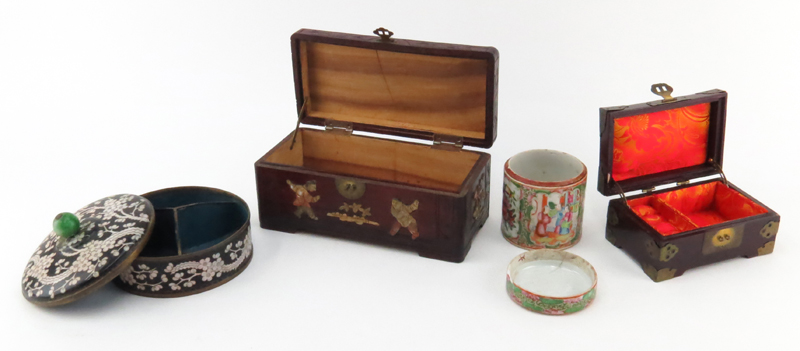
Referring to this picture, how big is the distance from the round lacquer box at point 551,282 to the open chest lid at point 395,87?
1.65 ft

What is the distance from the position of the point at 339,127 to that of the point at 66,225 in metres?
1.17

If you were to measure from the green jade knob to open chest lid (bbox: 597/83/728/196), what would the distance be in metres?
1.85

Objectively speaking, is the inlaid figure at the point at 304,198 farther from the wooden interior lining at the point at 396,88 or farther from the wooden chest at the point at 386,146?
the wooden interior lining at the point at 396,88

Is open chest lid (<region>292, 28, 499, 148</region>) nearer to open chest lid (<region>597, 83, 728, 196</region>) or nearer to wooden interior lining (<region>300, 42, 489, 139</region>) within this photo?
wooden interior lining (<region>300, 42, 489, 139</region>)

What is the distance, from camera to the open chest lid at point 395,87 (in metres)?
3.31

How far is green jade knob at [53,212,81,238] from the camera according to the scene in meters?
2.88

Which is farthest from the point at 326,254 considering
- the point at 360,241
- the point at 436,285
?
the point at 436,285

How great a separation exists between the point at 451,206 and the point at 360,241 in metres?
0.45

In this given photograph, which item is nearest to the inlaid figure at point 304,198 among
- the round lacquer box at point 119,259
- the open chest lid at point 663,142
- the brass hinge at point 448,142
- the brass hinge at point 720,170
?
the round lacquer box at point 119,259

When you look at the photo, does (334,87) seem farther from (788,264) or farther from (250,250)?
(788,264)

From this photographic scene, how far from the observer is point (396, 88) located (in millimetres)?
3498

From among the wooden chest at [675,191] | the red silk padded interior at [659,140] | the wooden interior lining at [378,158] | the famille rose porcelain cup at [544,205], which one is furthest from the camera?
the wooden interior lining at [378,158]

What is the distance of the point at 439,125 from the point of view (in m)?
3.50

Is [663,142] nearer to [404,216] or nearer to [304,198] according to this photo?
[404,216]
